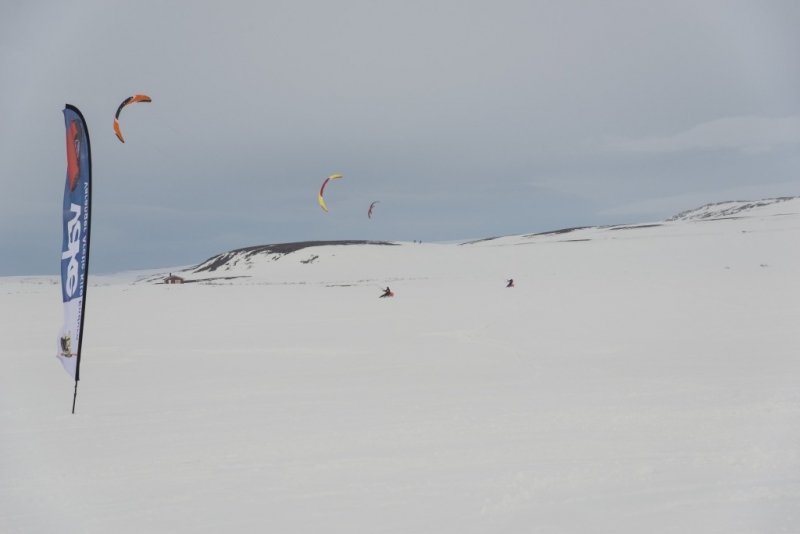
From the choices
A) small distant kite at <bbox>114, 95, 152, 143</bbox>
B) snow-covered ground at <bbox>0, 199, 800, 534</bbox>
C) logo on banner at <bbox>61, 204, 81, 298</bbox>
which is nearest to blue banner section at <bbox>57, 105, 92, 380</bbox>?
logo on banner at <bbox>61, 204, 81, 298</bbox>

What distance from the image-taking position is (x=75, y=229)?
25.0ft

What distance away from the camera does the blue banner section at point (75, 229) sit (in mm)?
7484

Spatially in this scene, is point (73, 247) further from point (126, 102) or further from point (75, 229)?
point (126, 102)

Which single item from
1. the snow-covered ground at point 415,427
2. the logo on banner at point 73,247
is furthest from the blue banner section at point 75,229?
the snow-covered ground at point 415,427

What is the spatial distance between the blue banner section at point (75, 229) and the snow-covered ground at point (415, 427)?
1.20 meters

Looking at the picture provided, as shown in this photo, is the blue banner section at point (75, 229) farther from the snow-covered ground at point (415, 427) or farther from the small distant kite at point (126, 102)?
the small distant kite at point (126, 102)

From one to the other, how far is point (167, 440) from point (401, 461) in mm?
2856

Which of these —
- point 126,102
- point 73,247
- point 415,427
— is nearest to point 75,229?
point 73,247

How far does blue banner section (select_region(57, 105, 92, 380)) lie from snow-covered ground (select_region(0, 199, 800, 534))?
3.95ft

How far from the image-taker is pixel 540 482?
489 cm

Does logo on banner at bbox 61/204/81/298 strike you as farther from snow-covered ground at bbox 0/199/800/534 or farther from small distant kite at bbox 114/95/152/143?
small distant kite at bbox 114/95/152/143

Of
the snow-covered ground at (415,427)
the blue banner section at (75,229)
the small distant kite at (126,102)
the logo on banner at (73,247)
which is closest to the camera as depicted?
the snow-covered ground at (415,427)

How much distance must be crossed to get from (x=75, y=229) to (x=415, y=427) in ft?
17.7

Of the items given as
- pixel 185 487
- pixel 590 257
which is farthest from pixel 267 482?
pixel 590 257
